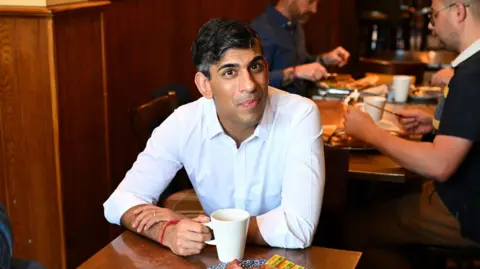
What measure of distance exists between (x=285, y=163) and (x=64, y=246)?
4.29 feet

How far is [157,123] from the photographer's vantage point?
8.95ft

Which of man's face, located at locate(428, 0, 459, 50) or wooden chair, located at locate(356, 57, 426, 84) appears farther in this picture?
wooden chair, located at locate(356, 57, 426, 84)

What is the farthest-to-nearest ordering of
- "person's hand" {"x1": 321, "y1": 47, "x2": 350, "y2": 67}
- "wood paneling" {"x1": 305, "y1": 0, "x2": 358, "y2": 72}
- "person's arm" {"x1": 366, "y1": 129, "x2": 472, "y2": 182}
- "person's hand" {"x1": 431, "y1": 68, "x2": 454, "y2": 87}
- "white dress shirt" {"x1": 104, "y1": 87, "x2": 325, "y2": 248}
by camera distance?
1. "wood paneling" {"x1": 305, "y1": 0, "x2": 358, "y2": 72}
2. "person's hand" {"x1": 321, "y1": 47, "x2": 350, "y2": 67}
3. "person's hand" {"x1": 431, "y1": 68, "x2": 454, "y2": 87}
4. "person's arm" {"x1": 366, "y1": 129, "x2": 472, "y2": 182}
5. "white dress shirt" {"x1": 104, "y1": 87, "x2": 325, "y2": 248}

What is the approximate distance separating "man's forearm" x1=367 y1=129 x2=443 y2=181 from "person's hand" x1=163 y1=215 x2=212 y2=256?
0.87 meters

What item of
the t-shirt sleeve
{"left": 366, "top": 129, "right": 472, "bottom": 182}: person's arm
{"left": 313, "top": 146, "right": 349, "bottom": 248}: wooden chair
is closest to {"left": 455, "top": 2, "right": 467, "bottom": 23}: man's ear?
the t-shirt sleeve

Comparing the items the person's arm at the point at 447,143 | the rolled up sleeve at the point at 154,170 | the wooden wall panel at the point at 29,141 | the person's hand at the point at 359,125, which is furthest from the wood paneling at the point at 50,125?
the person's arm at the point at 447,143

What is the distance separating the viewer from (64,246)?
2826mm

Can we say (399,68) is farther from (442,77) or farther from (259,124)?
(259,124)

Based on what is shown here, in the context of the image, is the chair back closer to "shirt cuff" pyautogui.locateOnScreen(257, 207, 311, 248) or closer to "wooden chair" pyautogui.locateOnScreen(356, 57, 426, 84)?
"shirt cuff" pyautogui.locateOnScreen(257, 207, 311, 248)

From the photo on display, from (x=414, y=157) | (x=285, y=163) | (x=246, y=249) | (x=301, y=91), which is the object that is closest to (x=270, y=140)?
(x=285, y=163)

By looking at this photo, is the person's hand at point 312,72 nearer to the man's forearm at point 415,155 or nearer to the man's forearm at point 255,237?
the man's forearm at point 415,155

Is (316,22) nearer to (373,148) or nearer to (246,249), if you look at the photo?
(373,148)

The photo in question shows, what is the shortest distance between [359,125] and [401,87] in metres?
0.85

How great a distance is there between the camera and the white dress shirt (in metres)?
1.91
